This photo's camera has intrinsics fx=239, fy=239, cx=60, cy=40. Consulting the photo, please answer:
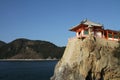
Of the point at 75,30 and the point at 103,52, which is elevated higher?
the point at 75,30

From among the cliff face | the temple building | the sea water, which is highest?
the temple building

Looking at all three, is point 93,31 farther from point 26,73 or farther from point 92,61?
point 26,73

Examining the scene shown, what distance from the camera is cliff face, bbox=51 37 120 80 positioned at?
152ft

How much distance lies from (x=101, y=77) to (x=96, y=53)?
485 centimetres

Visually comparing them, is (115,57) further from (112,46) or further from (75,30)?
(75,30)

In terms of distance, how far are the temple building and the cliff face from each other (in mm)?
2479

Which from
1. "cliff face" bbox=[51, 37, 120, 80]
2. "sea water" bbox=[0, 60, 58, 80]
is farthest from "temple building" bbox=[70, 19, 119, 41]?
"sea water" bbox=[0, 60, 58, 80]

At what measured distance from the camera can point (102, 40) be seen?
49000 millimetres

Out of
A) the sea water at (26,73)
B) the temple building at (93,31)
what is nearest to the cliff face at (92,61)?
the temple building at (93,31)

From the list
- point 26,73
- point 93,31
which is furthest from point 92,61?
point 26,73

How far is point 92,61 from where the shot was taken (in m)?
46.7

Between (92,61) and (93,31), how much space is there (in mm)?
7173

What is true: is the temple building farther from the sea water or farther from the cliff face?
the sea water

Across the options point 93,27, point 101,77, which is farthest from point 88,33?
point 101,77
